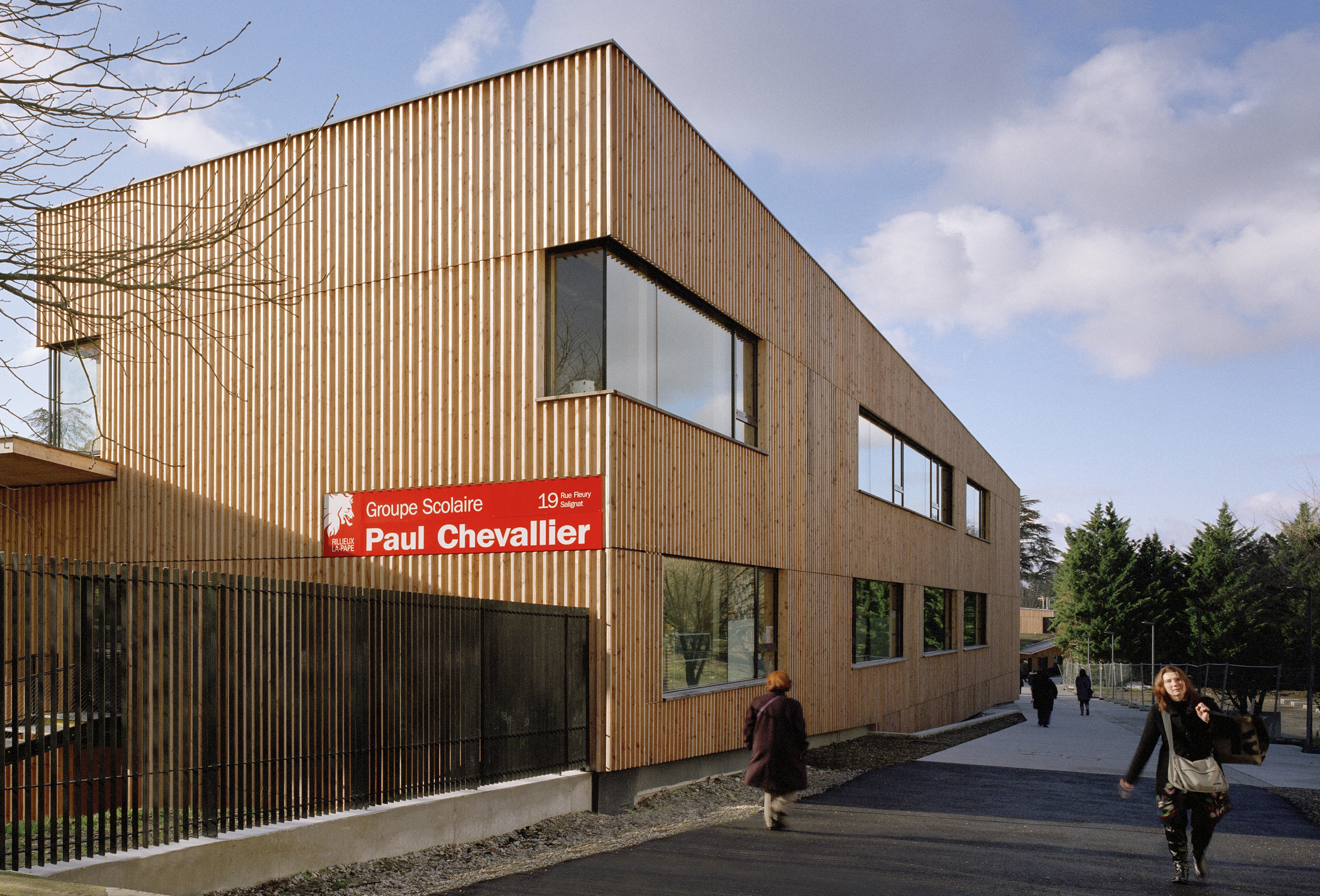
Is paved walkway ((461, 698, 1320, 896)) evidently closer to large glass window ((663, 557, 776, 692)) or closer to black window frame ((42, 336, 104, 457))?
large glass window ((663, 557, 776, 692))

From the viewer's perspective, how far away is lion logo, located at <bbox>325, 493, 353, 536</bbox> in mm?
13484

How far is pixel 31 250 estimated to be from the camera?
261 inches

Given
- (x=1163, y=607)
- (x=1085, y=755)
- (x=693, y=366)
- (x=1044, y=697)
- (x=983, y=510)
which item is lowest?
(x=1163, y=607)

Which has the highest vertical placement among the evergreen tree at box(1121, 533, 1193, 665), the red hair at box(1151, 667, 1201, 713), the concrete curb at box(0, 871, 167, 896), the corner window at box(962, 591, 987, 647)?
the red hair at box(1151, 667, 1201, 713)

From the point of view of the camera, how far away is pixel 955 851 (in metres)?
9.52

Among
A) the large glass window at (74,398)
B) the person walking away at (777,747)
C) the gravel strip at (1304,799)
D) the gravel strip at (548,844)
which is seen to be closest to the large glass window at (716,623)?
the gravel strip at (548,844)

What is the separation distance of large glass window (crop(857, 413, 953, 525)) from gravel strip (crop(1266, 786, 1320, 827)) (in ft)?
28.0

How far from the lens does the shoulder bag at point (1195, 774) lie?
8.07m

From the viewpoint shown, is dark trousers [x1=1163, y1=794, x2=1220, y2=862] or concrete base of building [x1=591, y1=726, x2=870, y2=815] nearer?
dark trousers [x1=1163, y1=794, x2=1220, y2=862]

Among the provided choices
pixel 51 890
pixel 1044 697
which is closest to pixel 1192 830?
pixel 51 890

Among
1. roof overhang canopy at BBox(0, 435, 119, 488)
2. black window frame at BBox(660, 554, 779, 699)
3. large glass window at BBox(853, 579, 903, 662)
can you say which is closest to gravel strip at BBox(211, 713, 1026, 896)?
black window frame at BBox(660, 554, 779, 699)

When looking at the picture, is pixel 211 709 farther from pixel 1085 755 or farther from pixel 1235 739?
pixel 1085 755

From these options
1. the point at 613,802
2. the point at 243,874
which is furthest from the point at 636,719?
the point at 243,874

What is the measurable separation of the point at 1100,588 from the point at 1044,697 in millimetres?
57628
